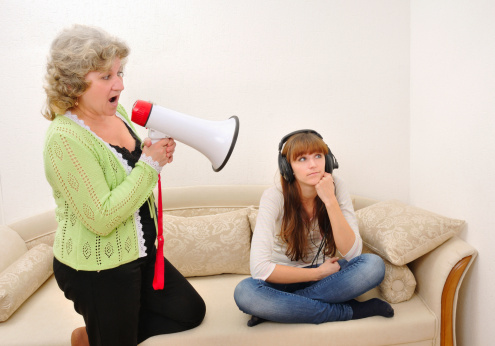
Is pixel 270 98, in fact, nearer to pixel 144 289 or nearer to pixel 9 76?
pixel 144 289

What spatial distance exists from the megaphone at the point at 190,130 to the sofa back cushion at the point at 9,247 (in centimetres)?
110

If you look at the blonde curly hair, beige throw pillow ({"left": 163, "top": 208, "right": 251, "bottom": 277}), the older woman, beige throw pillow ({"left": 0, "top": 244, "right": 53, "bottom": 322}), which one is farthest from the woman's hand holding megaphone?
beige throw pillow ({"left": 0, "top": 244, "right": 53, "bottom": 322})

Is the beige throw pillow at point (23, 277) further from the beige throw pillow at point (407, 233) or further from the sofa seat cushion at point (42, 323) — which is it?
the beige throw pillow at point (407, 233)

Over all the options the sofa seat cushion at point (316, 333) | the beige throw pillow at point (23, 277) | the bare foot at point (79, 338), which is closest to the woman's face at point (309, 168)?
the sofa seat cushion at point (316, 333)

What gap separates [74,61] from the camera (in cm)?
127

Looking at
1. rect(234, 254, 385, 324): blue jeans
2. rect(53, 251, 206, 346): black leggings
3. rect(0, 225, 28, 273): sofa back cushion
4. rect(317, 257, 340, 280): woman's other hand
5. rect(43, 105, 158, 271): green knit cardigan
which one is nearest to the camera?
rect(43, 105, 158, 271): green knit cardigan

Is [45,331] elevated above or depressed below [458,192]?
below

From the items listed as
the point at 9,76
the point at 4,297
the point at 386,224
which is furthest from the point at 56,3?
the point at 386,224

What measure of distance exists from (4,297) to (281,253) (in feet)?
3.72

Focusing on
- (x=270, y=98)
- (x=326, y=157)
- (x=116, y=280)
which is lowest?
(x=116, y=280)

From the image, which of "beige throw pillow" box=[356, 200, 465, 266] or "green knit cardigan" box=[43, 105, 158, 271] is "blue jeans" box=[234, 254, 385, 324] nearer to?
"beige throw pillow" box=[356, 200, 465, 266]

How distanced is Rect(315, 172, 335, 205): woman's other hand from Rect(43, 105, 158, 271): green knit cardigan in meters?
0.69

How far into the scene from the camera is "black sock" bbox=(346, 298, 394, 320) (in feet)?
5.45

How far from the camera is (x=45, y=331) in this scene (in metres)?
1.68
